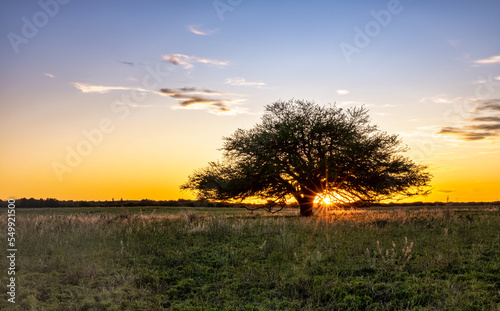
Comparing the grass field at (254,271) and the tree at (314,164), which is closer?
the grass field at (254,271)

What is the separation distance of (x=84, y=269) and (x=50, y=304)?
78.2 inches

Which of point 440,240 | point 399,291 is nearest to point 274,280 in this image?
point 399,291

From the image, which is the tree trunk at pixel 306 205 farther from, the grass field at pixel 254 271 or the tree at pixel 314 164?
the grass field at pixel 254 271

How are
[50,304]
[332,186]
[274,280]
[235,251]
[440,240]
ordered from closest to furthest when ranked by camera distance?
1. [50,304]
2. [274,280]
3. [235,251]
4. [440,240]
5. [332,186]

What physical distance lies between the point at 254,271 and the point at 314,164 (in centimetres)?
1657

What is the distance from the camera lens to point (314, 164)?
86.1ft

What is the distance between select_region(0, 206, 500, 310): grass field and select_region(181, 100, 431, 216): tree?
1173 centimetres

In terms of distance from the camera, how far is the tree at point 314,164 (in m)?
27.2

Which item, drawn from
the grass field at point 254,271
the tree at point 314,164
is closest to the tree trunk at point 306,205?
the tree at point 314,164

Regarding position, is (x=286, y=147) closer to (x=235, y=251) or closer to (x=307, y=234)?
(x=307, y=234)

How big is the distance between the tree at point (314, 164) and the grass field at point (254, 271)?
462 inches

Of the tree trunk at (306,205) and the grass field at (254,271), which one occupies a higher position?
the tree trunk at (306,205)

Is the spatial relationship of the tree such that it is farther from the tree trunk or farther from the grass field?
the grass field

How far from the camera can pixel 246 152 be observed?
29.1 metres
